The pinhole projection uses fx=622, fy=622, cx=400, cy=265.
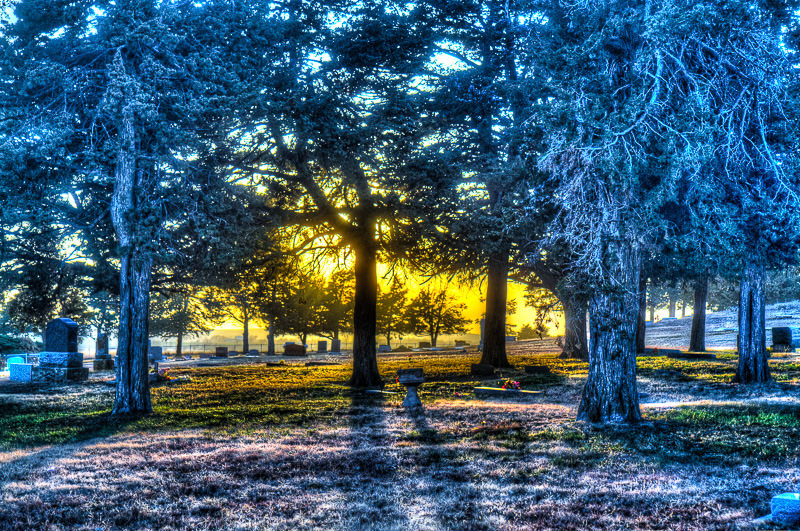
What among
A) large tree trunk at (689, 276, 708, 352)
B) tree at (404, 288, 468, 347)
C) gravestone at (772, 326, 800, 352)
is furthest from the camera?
tree at (404, 288, 468, 347)

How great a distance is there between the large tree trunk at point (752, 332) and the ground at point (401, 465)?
4.42 ft

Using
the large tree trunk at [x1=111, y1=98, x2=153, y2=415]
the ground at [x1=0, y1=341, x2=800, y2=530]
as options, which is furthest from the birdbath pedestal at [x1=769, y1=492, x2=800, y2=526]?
the large tree trunk at [x1=111, y1=98, x2=153, y2=415]

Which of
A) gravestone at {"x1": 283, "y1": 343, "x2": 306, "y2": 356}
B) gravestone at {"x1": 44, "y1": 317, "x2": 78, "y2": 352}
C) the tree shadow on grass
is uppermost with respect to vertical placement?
gravestone at {"x1": 44, "y1": 317, "x2": 78, "y2": 352}

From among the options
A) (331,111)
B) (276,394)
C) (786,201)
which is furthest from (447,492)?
Answer: (276,394)

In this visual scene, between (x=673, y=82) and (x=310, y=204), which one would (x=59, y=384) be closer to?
(x=310, y=204)

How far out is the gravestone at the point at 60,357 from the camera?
23.8 m

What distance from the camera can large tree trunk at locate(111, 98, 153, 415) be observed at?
14.4 m

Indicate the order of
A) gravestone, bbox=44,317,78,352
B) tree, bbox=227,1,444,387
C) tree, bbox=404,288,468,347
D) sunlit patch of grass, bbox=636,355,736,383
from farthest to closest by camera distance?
tree, bbox=404,288,468,347, gravestone, bbox=44,317,78,352, sunlit patch of grass, bbox=636,355,736,383, tree, bbox=227,1,444,387

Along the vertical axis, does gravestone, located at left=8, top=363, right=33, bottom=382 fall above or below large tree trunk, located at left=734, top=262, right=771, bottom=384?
below

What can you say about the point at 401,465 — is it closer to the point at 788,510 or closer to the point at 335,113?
the point at 788,510

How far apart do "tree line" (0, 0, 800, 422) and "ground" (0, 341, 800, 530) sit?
179 cm

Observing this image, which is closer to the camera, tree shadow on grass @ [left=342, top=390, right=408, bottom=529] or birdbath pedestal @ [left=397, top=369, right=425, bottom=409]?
tree shadow on grass @ [left=342, top=390, right=408, bottom=529]

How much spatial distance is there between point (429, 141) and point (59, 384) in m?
15.9

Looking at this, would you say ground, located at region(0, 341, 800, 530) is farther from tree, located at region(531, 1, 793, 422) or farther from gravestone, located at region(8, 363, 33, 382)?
gravestone, located at region(8, 363, 33, 382)
